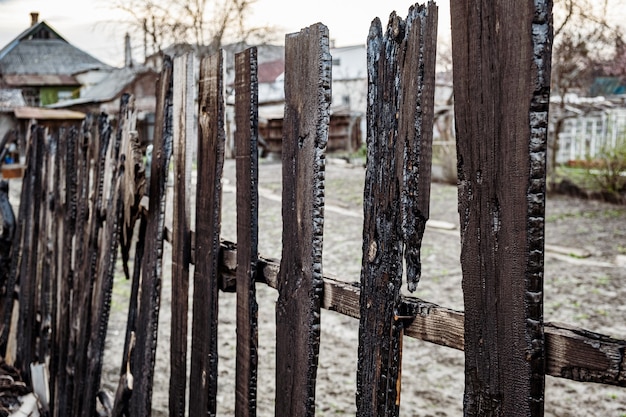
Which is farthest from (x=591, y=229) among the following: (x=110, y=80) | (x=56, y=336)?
(x=110, y=80)

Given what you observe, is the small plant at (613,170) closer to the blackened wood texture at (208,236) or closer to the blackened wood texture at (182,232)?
the blackened wood texture at (182,232)

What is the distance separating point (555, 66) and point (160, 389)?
11230mm

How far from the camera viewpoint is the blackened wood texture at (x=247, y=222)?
168 centimetres

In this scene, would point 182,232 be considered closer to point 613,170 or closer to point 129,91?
point 613,170

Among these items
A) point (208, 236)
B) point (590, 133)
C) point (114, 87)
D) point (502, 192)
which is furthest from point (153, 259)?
point (114, 87)

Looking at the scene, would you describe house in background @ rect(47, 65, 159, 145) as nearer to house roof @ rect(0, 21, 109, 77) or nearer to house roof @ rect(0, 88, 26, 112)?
house roof @ rect(0, 88, 26, 112)

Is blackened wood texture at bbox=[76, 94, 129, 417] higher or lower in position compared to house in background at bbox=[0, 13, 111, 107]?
lower

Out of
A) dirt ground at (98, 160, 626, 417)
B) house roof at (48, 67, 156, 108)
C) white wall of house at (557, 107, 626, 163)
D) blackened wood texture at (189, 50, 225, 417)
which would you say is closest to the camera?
blackened wood texture at (189, 50, 225, 417)

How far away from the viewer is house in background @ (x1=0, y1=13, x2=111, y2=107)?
133 ft

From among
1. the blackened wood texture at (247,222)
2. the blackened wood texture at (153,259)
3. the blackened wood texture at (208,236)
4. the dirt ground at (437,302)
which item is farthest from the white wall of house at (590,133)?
the blackened wood texture at (247,222)

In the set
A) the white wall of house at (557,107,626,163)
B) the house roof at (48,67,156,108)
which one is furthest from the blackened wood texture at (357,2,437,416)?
the house roof at (48,67,156,108)

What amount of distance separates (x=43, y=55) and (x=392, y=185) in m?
45.6

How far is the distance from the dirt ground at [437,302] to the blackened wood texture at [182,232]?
1.78 metres

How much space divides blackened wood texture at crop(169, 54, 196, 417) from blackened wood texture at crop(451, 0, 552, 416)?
45.5 inches
